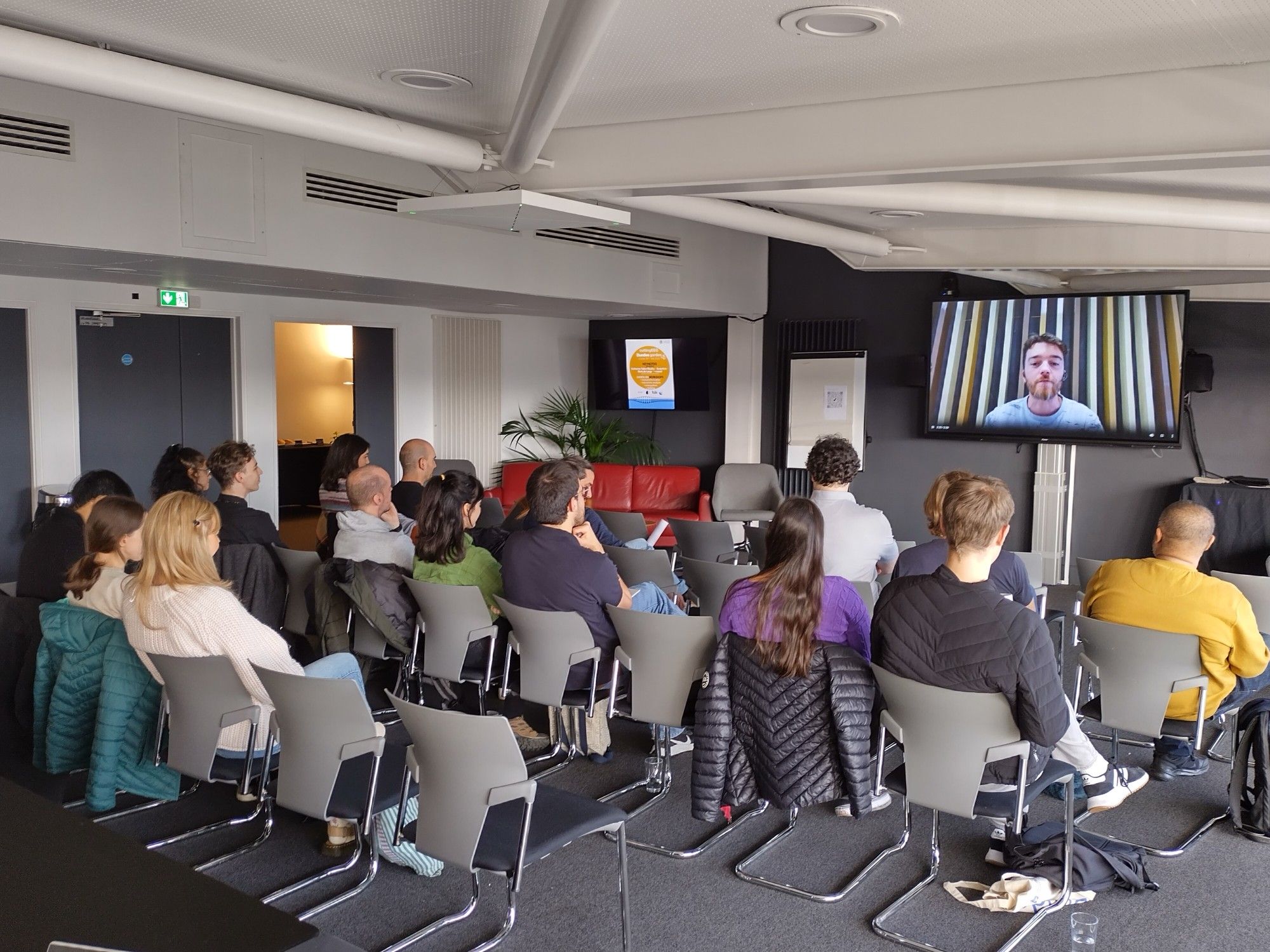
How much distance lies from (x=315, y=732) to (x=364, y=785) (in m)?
0.27

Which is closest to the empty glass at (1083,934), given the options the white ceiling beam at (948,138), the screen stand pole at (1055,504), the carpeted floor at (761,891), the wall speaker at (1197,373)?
the carpeted floor at (761,891)

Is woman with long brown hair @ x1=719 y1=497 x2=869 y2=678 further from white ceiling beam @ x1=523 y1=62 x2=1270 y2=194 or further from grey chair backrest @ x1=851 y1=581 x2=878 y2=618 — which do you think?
white ceiling beam @ x1=523 y1=62 x2=1270 y2=194

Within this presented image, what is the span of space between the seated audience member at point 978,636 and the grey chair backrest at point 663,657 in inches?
28.9

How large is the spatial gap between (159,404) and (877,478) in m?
6.52

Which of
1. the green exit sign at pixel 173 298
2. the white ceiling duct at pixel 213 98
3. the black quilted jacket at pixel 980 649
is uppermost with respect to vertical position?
the white ceiling duct at pixel 213 98

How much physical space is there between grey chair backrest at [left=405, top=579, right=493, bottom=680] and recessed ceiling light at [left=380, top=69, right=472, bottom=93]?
209cm

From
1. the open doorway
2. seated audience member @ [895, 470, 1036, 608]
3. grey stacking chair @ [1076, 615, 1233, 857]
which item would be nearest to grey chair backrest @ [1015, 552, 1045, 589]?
seated audience member @ [895, 470, 1036, 608]

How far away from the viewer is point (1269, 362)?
8.47 m

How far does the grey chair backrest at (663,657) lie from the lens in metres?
3.94

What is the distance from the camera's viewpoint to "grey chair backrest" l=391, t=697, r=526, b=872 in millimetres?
2797

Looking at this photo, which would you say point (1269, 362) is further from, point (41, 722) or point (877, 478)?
point (41, 722)

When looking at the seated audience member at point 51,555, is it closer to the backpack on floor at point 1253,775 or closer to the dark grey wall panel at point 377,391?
the backpack on floor at point 1253,775

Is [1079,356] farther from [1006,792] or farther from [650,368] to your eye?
[1006,792]

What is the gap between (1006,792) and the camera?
3.31 m
